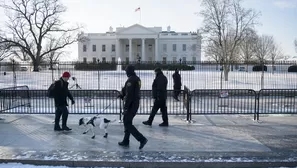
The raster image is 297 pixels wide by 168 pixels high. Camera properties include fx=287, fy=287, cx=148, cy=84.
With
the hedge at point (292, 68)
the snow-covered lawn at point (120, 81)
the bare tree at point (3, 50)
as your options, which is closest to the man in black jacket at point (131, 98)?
the snow-covered lawn at point (120, 81)

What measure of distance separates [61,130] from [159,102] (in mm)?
3302

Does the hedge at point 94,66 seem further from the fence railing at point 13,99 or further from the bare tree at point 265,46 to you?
the bare tree at point 265,46

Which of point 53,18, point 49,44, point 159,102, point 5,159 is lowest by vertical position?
point 5,159

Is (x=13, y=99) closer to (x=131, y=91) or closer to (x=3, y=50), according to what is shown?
(x=131, y=91)

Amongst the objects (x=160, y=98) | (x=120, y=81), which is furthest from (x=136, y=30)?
(x=160, y=98)

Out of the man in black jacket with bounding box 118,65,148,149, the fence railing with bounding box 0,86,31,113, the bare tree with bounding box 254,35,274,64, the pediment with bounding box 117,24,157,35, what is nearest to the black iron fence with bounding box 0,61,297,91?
the fence railing with bounding box 0,86,31,113

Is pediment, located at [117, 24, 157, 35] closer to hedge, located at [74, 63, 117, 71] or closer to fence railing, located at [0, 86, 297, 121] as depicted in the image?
hedge, located at [74, 63, 117, 71]

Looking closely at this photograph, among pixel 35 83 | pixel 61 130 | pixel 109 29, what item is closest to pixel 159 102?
pixel 61 130

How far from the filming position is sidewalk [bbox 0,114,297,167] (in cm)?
632

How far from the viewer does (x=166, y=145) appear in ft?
24.6

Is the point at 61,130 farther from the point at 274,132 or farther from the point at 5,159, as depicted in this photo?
the point at 274,132

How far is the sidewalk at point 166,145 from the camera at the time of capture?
6.32 m

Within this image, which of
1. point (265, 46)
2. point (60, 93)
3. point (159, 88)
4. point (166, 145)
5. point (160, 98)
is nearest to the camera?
point (166, 145)

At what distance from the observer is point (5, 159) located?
6477mm
